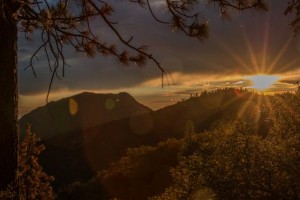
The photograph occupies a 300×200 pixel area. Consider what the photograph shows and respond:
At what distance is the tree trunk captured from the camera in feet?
23.0

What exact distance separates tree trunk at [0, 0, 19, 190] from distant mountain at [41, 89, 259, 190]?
80289 millimetres

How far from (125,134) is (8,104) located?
10562 centimetres

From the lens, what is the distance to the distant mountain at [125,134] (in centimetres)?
9788

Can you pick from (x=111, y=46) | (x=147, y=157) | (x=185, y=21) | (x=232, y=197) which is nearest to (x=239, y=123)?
(x=232, y=197)

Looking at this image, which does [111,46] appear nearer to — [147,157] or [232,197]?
[232,197]

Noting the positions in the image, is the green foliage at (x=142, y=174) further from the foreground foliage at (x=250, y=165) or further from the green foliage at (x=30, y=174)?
the foreground foliage at (x=250, y=165)

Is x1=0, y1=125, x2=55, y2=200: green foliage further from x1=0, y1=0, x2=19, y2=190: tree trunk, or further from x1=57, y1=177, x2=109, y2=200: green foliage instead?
x1=57, y1=177, x2=109, y2=200: green foliage

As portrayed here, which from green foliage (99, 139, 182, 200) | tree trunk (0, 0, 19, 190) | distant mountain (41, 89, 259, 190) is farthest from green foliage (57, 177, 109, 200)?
distant mountain (41, 89, 259, 190)

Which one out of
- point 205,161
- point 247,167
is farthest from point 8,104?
point 247,167

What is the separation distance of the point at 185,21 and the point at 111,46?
161cm

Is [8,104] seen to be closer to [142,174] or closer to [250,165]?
[250,165]

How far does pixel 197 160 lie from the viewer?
7.65 m

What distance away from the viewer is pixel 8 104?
7113mm

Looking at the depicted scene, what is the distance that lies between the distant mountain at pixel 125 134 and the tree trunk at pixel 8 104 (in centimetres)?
8029
